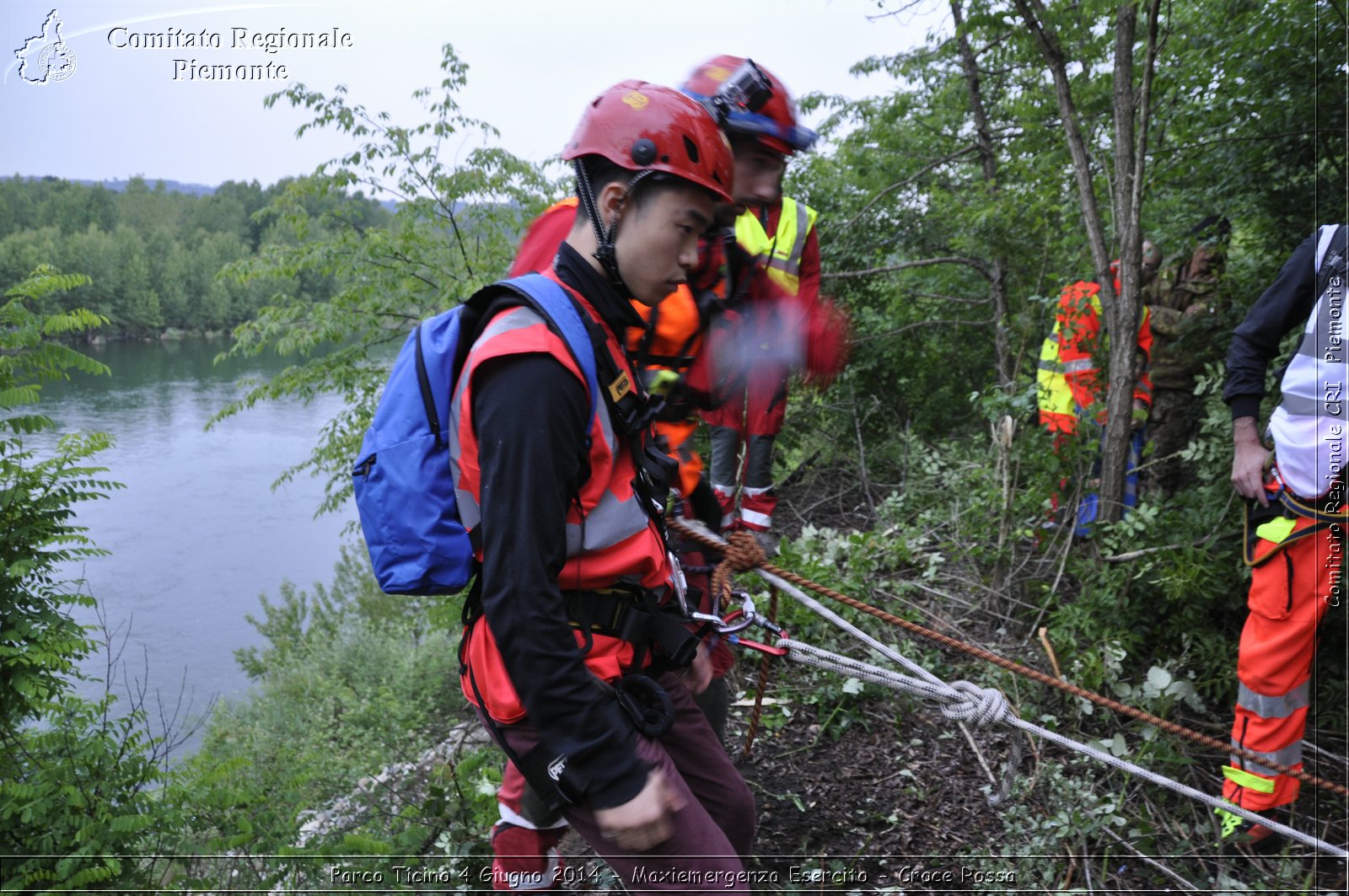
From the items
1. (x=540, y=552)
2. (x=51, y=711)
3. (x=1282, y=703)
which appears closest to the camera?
(x=540, y=552)

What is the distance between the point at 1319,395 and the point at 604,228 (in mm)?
2687

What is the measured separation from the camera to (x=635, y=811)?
1609 millimetres

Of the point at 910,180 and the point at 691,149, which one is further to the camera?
the point at 910,180

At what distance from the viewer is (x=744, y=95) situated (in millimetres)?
2916

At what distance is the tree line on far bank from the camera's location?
17.8 meters

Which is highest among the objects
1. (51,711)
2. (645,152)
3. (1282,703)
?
(645,152)

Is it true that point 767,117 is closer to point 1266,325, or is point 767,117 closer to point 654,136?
point 654,136

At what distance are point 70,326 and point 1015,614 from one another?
16.4 ft

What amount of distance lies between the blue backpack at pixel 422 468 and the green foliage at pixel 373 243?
5921 mm

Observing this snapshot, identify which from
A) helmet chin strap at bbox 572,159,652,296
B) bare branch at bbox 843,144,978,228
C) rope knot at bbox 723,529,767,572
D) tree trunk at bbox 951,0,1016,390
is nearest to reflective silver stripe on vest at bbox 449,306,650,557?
helmet chin strap at bbox 572,159,652,296

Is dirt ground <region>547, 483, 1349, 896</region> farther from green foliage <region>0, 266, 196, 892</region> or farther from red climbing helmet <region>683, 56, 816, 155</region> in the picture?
red climbing helmet <region>683, 56, 816, 155</region>

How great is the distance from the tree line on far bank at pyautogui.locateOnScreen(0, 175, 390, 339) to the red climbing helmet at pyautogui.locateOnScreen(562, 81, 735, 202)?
1399 cm

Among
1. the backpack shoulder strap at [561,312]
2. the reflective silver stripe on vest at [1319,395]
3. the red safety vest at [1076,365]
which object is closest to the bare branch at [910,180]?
the red safety vest at [1076,365]

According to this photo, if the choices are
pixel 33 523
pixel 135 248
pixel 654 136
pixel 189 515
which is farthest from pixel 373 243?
pixel 135 248
